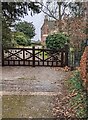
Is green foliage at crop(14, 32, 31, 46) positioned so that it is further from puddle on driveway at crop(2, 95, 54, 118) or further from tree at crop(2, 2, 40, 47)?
puddle on driveway at crop(2, 95, 54, 118)

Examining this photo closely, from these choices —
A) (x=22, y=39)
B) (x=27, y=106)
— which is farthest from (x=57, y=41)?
(x=27, y=106)

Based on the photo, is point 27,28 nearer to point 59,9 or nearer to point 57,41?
point 57,41

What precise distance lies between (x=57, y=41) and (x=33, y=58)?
1479 mm

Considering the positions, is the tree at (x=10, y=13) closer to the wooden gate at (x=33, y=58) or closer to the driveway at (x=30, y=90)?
the wooden gate at (x=33, y=58)

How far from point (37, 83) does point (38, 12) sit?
435cm

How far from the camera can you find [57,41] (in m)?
10.7

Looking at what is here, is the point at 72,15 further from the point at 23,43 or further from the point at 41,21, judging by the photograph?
the point at 23,43

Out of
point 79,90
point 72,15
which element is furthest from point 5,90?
point 72,15

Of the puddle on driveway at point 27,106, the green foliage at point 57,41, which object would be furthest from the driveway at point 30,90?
the green foliage at point 57,41

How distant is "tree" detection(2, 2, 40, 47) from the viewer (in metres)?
9.23

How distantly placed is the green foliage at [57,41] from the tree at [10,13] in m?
1.30

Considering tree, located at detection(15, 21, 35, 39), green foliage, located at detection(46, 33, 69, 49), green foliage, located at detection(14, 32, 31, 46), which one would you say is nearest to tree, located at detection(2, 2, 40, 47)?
tree, located at detection(15, 21, 35, 39)

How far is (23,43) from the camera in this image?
482 inches

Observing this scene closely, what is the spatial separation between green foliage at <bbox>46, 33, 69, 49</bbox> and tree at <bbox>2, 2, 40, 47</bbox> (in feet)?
4.26
